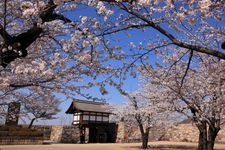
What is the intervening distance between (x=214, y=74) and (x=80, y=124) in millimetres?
26617

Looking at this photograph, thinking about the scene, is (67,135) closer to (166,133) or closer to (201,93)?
(166,133)

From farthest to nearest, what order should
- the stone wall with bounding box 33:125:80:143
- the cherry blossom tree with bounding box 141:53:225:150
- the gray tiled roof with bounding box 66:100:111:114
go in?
the stone wall with bounding box 33:125:80:143 → the gray tiled roof with bounding box 66:100:111:114 → the cherry blossom tree with bounding box 141:53:225:150

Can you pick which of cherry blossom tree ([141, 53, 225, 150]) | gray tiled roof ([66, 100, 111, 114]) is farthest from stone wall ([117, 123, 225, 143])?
cherry blossom tree ([141, 53, 225, 150])

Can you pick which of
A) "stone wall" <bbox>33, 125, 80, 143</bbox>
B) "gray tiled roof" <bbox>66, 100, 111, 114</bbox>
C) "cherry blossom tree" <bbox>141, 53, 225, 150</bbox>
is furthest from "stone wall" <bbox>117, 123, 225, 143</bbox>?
"cherry blossom tree" <bbox>141, 53, 225, 150</bbox>

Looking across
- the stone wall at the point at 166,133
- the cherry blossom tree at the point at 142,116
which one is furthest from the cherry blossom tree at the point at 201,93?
the stone wall at the point at 166,133

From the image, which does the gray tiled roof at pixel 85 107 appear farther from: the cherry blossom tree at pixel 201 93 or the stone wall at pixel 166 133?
the cherry blossom tree at pixel 201 93

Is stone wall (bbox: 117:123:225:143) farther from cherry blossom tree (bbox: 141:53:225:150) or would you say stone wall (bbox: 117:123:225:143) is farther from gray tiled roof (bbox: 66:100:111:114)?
cherry blossom tree (bbox: 141:53:225:150)

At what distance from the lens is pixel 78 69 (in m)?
8.20

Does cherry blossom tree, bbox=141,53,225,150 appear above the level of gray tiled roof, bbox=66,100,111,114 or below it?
below

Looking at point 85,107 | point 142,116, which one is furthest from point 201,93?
point 85,107

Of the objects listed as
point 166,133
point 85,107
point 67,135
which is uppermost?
point 85,107

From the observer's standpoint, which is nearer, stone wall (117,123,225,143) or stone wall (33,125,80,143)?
A: stone wall (117,123,225,143)

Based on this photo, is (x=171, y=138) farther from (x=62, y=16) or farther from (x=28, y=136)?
(x=62, y=16)

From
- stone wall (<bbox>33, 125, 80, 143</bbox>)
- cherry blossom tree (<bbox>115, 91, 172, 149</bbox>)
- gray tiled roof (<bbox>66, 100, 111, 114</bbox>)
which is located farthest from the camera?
stone wall (<bbox>33, 125, 80, 143</bbox>)
